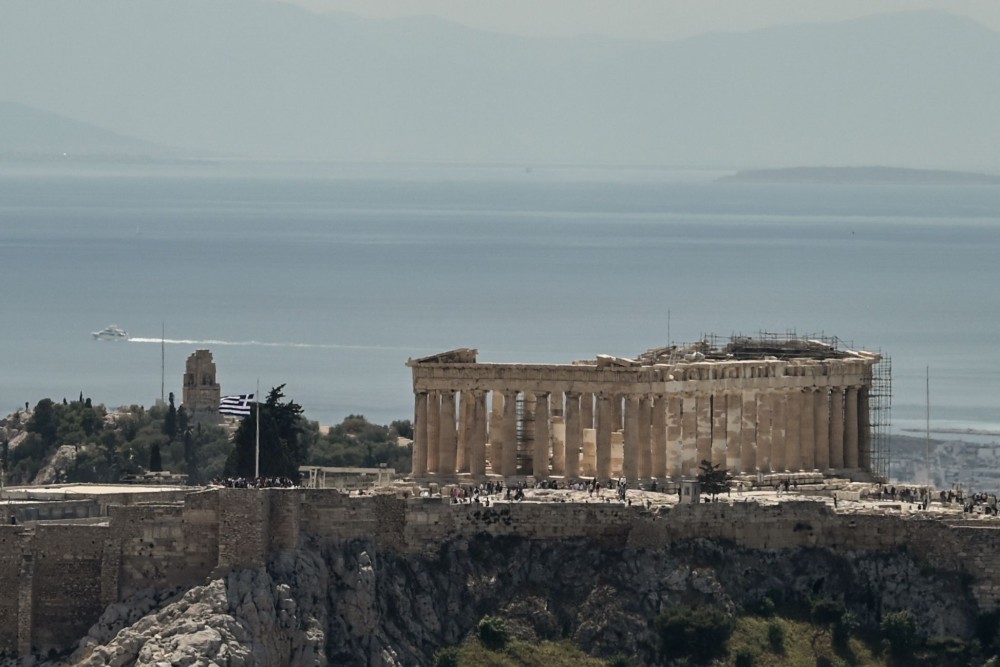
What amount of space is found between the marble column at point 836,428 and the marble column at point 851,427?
263mm

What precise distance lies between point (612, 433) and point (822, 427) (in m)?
9.96

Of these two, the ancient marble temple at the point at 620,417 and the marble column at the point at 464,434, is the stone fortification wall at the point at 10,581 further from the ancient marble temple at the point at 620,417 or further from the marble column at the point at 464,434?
the marble column at the point at 464,434

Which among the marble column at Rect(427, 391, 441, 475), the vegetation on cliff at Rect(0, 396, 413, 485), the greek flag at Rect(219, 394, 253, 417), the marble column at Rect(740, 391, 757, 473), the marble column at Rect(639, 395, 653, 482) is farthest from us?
the vegetation on cliff at Rect(0, 396, 413, 485)

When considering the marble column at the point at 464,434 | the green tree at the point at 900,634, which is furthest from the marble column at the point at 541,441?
the green tree at the point at 900,634

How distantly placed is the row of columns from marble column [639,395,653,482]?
0.03 m

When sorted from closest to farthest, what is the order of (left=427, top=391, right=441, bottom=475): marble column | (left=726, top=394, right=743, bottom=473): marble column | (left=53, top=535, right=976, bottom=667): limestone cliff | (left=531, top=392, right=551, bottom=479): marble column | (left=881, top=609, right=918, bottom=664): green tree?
(left=53, top=535, right=976, bottom=667): limestone cliff → (left=881, top=609, right=918, bottom=664): green tree → (left=531, top=392, right=551, bottom=479): marble column → (left=427, top=391, right=441, bottom=475): marble column → (left=726, top=394, right=743, bottom=473): marble column

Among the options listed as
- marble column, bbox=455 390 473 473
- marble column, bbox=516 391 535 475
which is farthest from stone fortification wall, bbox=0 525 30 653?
marble column, bbox=516 391 535 475

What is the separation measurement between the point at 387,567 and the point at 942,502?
2032cm

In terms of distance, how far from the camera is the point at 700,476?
391 ft

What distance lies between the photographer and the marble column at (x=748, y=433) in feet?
414

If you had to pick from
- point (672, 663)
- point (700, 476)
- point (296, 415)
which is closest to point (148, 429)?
point (296, 415)

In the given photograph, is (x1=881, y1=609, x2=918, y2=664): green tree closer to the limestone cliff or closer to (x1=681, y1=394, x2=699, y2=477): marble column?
the limestone cliff

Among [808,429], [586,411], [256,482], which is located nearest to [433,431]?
[586,411]

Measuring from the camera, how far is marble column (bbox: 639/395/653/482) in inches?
4818
